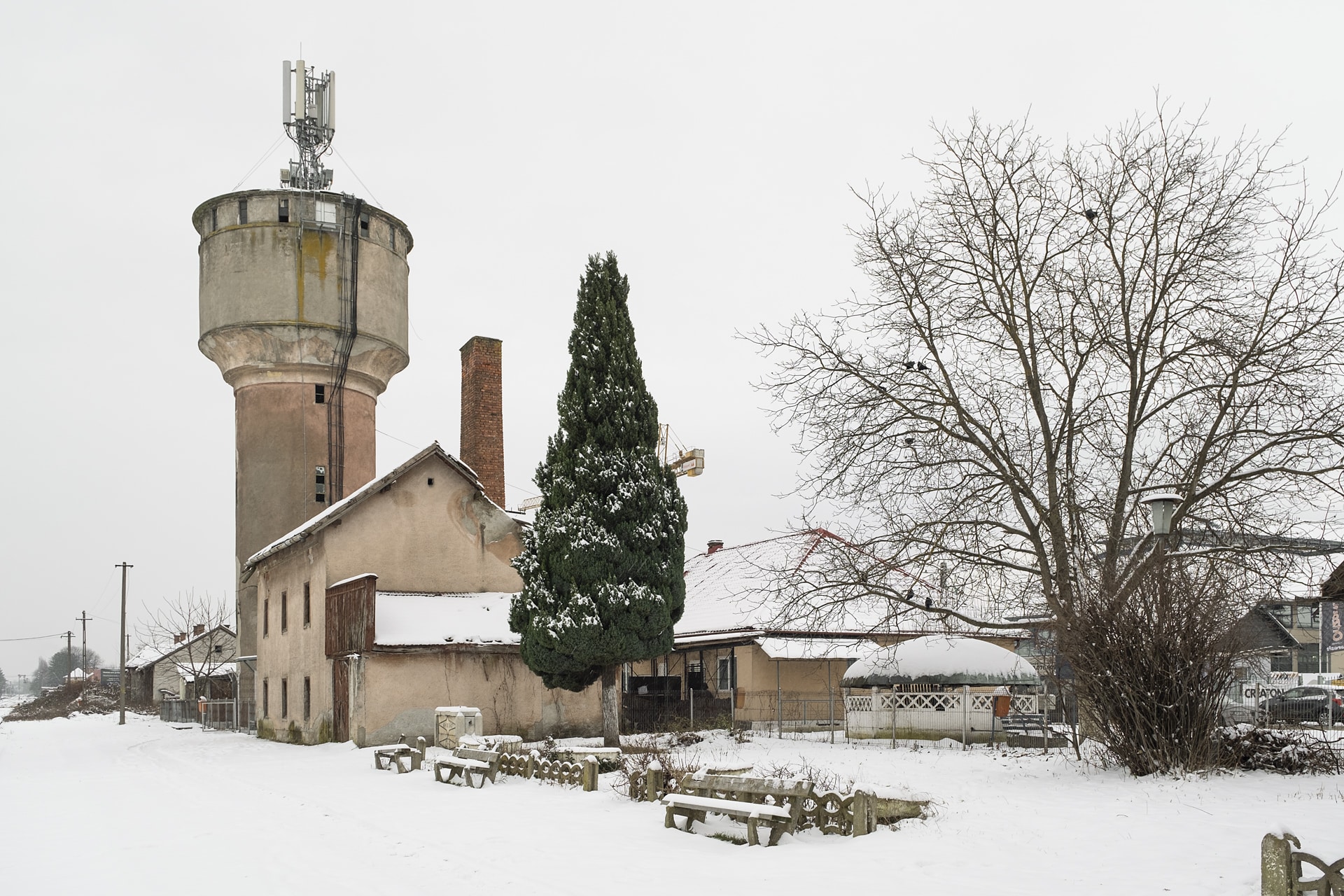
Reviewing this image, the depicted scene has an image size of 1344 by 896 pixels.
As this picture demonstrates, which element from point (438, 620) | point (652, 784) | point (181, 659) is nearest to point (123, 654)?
point (181, 659)

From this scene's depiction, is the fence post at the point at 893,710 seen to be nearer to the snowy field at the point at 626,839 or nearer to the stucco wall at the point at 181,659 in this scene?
the snowy field at the point at 626,839

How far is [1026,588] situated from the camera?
1858cm

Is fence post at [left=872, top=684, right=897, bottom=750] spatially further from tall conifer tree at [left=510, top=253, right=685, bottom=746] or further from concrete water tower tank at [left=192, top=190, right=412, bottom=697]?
concrete water tower tank at [left=192, top=190, right=412, bottom=697]

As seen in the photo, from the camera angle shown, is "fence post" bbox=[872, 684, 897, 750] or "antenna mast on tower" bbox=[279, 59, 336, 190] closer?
"fence post" bbox=[872, 684, 897, 750]

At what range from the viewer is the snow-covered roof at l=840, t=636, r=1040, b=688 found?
25.3m

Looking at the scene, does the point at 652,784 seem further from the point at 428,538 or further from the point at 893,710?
the point at 428,538

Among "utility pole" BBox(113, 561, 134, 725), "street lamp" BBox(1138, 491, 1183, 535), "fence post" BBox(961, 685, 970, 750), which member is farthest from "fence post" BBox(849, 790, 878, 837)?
"utility pole" BBox(113, 561, 134, 725)

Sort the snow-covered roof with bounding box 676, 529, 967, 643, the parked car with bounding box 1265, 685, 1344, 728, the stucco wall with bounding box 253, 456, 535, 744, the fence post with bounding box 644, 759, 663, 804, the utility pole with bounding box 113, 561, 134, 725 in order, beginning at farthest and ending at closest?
the utility pole with bounding box 113, 561, 134, 725 → the parked car with bounding box 1265, 685, 1344, 728 → the stucco wall with bounding box 253, 456, 535, 744 → the snow-covered roof with bounding box 676, 529, 967, 643 → the fence post with bounding box 644, 759, 663, 804

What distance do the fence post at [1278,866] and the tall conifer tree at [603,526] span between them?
16108 millimetres

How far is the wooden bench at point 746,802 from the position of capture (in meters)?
11.2

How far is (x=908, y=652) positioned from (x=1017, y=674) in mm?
2523

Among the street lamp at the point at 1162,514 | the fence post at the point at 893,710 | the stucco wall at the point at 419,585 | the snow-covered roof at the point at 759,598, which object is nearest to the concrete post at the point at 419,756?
the stucco wall at the point at 419,585

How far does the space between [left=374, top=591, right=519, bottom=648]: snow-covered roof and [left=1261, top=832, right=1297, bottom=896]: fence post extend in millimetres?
20749

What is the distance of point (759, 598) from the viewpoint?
109ft
